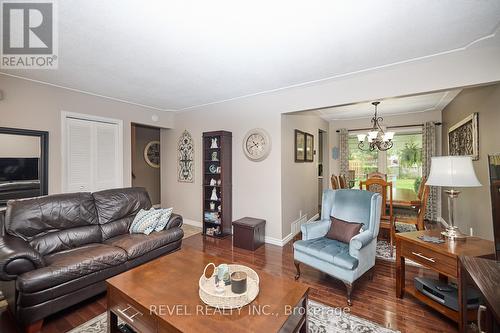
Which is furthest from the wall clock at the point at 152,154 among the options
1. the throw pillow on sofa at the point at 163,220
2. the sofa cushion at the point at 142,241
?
the sofa cushion at the point at 142,241

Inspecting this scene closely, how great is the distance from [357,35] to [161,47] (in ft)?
6.33

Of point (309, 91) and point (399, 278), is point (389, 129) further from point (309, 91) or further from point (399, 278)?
point (399, 278)

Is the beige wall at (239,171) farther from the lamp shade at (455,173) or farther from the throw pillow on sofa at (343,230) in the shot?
the lamp shade at (455,173)

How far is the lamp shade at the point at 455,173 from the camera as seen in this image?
6.36 ft

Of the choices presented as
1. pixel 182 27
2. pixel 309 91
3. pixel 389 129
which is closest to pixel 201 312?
pixel 182 27

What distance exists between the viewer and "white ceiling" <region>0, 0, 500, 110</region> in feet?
5.69

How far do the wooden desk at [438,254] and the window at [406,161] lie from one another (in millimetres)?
3753

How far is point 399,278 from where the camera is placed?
2.25m

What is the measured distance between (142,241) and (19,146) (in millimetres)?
2328

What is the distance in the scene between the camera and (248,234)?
3.55 metres

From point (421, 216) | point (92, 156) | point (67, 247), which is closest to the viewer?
point (67, 247)

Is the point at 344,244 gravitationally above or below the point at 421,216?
below

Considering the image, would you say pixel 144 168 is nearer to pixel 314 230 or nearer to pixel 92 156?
pixel 92 156

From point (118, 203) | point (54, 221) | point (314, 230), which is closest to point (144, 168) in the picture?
point (118, 203)
